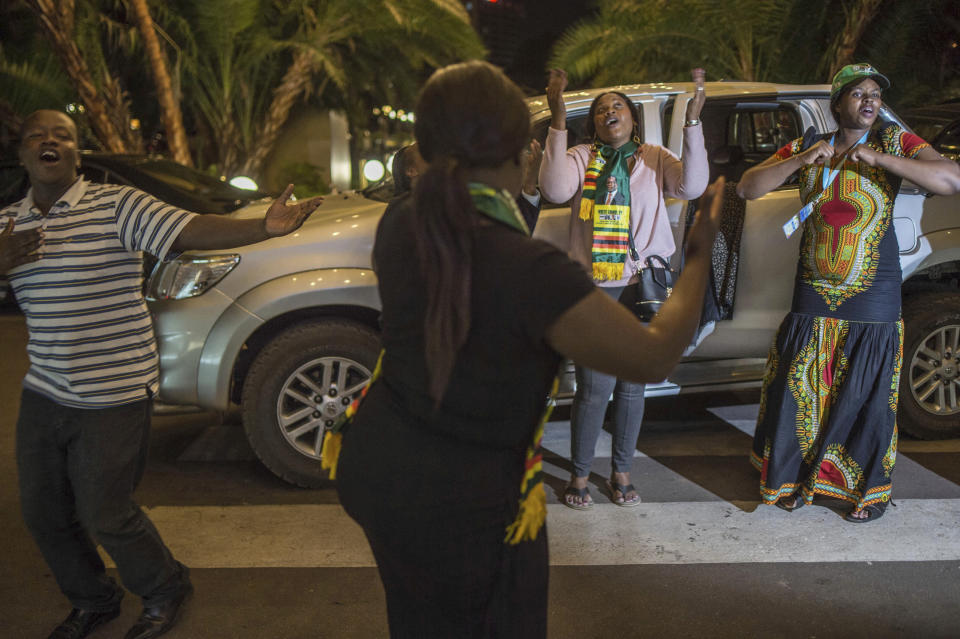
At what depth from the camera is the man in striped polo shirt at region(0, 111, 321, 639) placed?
3.00m

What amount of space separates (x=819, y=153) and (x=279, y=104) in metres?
12.5

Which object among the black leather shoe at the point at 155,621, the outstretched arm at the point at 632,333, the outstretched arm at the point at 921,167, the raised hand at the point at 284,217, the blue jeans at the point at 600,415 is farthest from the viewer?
the blue jeans at the point at 600,415

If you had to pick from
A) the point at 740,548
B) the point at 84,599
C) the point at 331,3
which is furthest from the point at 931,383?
the point at 331,3

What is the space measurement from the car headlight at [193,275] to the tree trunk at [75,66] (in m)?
9.12

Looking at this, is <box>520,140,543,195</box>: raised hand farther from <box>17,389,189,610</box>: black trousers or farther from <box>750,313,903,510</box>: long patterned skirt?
<box>17,389,189,610</box>: black trousers

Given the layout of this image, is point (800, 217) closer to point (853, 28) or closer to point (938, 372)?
point (938, 372)

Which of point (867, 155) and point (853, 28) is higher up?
point (853, 28)

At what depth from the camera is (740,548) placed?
12.9 ft

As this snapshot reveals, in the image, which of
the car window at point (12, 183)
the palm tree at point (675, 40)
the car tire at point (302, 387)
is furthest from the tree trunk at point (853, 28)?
the car window at point (12, 183)

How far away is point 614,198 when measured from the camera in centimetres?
406

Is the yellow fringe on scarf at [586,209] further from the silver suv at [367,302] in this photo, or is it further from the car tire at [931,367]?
the car tire at [931,367]

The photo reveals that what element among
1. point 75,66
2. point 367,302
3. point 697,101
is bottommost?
point 367,302

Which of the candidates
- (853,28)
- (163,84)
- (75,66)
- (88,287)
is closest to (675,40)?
(853,28)

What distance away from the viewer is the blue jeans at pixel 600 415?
4.24 m
